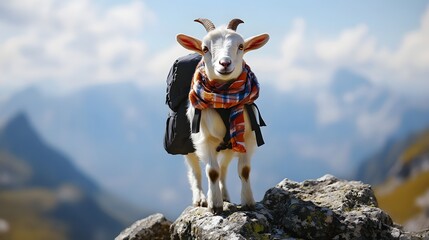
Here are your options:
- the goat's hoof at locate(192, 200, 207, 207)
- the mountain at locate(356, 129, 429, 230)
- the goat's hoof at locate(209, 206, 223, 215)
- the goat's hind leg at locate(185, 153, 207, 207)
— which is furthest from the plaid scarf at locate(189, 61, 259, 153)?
the mountain at locate(356, 129, 429, 230)

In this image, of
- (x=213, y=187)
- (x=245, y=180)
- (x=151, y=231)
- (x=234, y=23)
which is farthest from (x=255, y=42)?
(x=151, y=231)

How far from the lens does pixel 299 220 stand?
31.3ft

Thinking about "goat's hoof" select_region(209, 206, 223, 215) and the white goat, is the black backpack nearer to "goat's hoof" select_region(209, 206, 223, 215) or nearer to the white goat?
the white goat

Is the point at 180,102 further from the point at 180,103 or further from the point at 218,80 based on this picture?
the point at 218,80

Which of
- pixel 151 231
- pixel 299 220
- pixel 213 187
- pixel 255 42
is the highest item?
pixel 255 42

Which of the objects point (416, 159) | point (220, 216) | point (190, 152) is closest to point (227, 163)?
point (190, 152)

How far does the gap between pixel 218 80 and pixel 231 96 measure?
1.17 ft

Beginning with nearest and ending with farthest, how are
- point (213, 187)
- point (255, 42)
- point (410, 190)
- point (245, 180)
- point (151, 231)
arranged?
1. point (255, 42)
2. point (213, 187)
3. point (245, 180)
4. point (151, 231)
5. point (410, 190)

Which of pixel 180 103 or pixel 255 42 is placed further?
pixel 180 103

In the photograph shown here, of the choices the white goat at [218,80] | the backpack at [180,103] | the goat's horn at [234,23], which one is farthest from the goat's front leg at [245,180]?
the goat's horn at [234,23]

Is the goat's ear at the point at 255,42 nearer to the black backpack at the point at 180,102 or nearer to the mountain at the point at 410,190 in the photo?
the black backpack at the point at 180,102

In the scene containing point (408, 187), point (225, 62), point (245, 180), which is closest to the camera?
point (225, 62)

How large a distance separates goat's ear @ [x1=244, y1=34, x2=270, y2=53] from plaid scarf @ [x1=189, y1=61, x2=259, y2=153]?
398mm

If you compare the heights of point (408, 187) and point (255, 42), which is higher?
point (408, 187)
